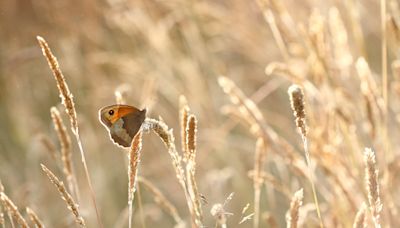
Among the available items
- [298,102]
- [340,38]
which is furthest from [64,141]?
[340,38]

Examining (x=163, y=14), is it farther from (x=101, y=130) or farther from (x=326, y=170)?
(x=326, y=170)

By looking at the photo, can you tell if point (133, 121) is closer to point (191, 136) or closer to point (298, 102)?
point (191, 136)

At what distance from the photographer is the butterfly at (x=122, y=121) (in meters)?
0.91

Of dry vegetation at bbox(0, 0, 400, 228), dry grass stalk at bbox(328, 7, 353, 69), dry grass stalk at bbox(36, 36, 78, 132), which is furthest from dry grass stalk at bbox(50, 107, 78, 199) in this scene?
dry grass stalk at bbox(328, 7, 353, 69)

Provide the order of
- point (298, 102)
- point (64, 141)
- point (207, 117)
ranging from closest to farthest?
point (298, 102) → point (64, 141) → point (207, 117)

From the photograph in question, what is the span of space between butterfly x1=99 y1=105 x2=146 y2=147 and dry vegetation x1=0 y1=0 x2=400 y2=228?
26mm

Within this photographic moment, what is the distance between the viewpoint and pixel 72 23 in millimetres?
3150

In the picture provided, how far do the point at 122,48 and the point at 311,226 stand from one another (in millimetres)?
1931

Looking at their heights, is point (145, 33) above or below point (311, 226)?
above

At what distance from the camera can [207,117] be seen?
243 centimetres

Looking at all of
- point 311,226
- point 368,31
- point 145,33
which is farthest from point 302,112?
point 368,31

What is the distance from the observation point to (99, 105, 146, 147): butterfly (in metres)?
0.91

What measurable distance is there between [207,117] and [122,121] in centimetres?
151

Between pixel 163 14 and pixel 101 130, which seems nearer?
pixel 101 130
